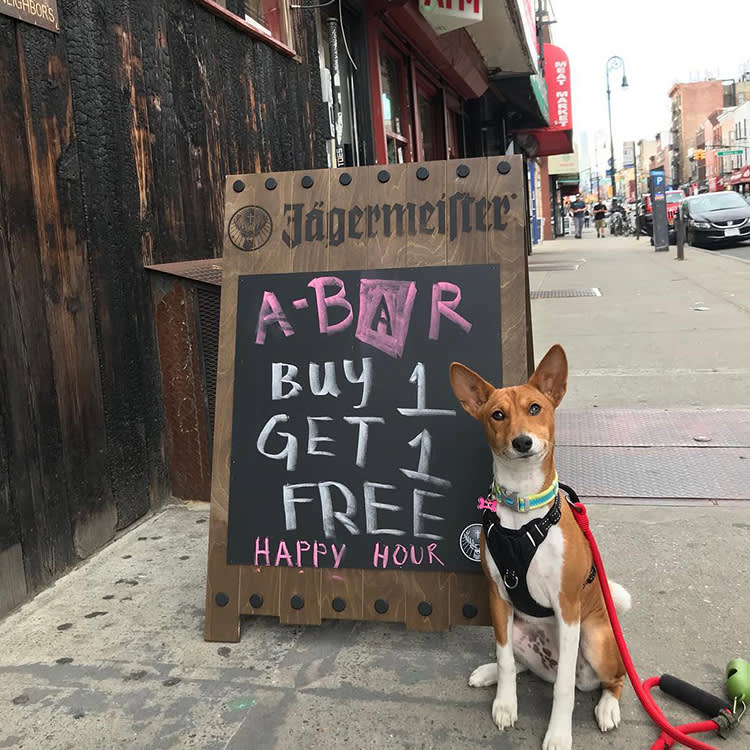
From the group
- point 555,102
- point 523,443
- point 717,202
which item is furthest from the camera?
point 717,202

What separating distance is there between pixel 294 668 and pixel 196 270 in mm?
2403

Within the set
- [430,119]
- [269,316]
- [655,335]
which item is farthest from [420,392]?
[430,119]

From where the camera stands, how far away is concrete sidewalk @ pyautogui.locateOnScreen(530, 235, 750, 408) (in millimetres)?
6617

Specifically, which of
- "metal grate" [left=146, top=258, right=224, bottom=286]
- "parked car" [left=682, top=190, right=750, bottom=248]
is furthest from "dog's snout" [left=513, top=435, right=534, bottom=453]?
"parked car" [left=682, top=190, right=750, bottom=248]

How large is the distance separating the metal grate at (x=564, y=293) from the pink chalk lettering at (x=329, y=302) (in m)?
10.9

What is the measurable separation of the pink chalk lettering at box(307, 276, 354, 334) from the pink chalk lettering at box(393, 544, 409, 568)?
842 millimetres

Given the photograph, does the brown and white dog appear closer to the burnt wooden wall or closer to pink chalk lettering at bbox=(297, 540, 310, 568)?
pink chalk lettering at bbox=(297, 540, 310, 568)

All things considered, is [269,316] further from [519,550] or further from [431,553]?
[519,550]

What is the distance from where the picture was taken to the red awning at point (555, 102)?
19703 millimetres

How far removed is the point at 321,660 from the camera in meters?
2.87

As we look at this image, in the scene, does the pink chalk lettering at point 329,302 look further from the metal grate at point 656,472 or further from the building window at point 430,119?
the building window at point 430,119

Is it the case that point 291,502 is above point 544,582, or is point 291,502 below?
above

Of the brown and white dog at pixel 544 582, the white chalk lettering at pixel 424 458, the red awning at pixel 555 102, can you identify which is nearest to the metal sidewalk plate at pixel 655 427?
the white chalk lettering at pixel 424 458

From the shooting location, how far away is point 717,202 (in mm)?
24750
